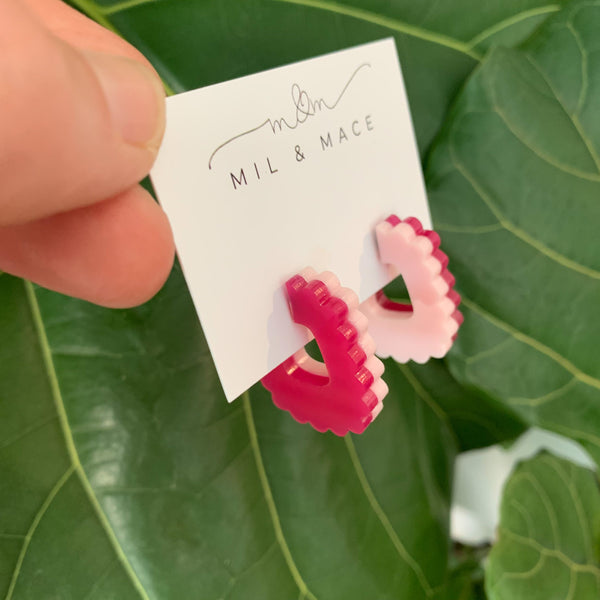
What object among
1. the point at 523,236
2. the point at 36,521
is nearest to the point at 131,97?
the point at 36,521

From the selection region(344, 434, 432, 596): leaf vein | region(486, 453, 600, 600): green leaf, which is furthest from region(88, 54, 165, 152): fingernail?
region(486, 453, 600, 600): green leaf

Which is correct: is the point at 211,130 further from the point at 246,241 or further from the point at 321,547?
the point at 321,547

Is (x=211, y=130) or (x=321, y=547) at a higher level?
(x=211, y=130)

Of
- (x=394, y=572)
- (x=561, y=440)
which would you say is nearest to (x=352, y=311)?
(x=394, y=572)

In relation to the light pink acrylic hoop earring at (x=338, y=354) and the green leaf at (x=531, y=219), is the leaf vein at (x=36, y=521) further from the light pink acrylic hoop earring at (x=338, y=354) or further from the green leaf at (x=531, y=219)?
the green leaf at (x=531, y=219)

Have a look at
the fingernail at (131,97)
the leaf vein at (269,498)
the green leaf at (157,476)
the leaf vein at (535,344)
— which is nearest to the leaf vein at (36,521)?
the green leaf at (157,476)
